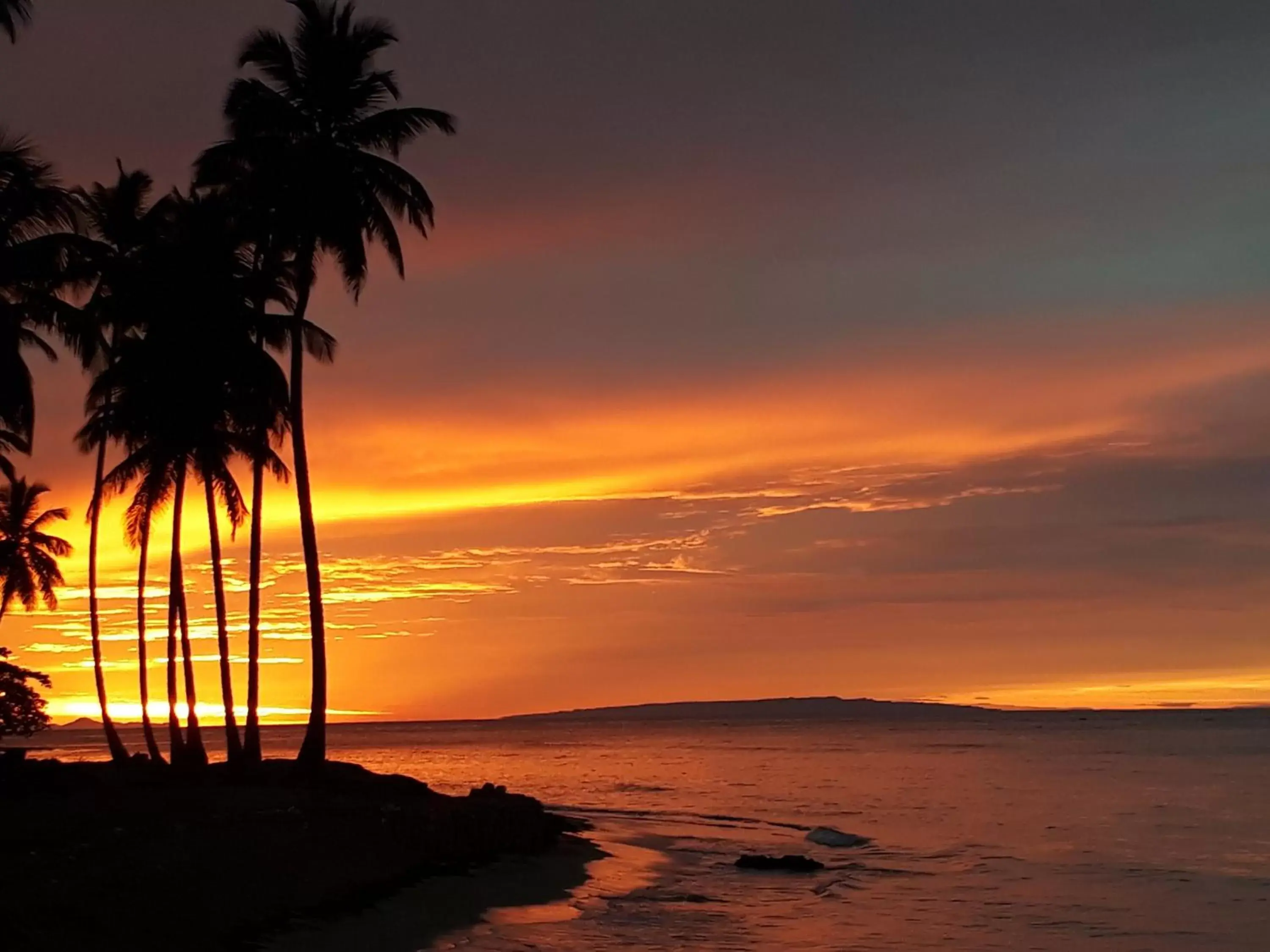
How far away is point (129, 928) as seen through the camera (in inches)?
607

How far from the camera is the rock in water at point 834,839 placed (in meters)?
37.0

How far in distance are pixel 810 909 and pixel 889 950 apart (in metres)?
3.84

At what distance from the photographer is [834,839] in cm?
3734

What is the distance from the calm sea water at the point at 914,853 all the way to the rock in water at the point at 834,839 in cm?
54

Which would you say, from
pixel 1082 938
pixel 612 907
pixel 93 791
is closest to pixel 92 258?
pixel 93 791

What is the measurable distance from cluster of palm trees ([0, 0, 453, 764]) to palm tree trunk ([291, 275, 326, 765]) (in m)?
0.05

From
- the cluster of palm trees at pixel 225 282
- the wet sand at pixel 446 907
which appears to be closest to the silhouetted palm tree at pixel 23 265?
the cluster of palm trees at pixel 225 282

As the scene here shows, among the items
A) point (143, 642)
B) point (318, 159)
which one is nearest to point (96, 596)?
point (143, 642)

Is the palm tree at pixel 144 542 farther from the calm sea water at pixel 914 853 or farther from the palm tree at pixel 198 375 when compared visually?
the calm sea water at pixel 914 853

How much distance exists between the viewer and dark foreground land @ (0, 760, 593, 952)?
51.8 feet

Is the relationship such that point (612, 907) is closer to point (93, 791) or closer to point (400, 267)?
point (93, 791)

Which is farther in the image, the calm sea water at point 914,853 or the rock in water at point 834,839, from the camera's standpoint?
the rock in water at point 834,839

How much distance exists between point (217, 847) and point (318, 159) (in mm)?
15611

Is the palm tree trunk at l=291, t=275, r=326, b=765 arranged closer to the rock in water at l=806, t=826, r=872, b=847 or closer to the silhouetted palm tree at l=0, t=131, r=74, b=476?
the silhouetted palm tree at l=0, t=131, r=74, b=476
